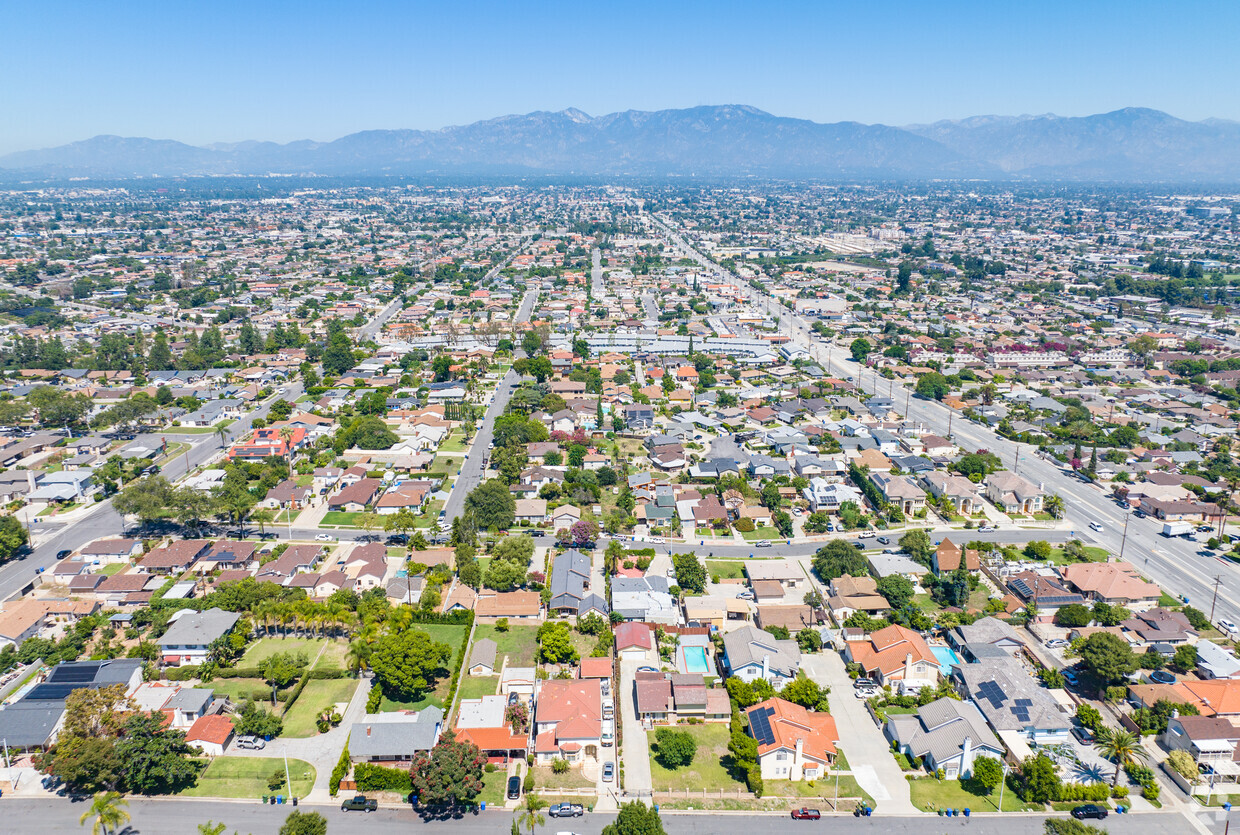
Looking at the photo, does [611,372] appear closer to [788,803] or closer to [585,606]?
[585,606]

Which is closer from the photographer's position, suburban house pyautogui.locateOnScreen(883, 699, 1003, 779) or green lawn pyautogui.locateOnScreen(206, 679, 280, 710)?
suburban house pyautogui.locateOnScreen(883, 699, 1003, 779)

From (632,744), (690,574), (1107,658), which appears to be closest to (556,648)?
(632,744)

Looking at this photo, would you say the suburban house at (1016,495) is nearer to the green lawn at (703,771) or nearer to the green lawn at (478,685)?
the green lawn at (703,771)

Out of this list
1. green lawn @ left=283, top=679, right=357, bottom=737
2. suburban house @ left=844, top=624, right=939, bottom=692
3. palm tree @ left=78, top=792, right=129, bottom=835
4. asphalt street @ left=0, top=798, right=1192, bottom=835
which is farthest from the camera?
suburban house @ left=844, top=624, right=939, bottom=692

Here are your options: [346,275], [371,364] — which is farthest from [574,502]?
[346,275]

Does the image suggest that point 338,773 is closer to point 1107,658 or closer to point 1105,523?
point 1107,658

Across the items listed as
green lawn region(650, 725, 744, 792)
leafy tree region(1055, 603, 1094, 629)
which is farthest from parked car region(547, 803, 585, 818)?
leafy tree region(1055, 603, 1094, 629)

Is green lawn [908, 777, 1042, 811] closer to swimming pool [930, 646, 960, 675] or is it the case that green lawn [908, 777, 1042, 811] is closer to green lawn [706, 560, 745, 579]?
swimming pool [930, 646, 960, 675]
